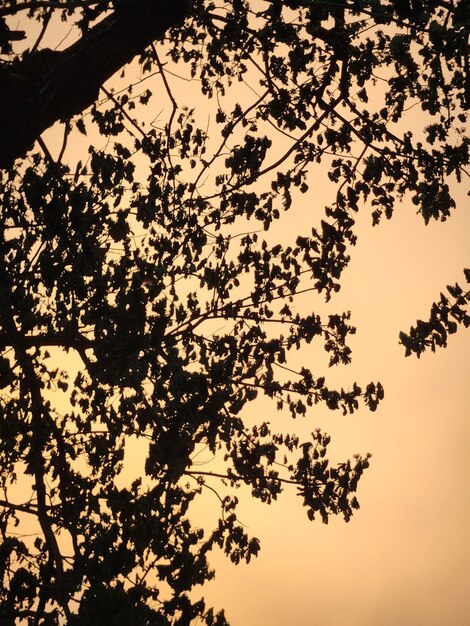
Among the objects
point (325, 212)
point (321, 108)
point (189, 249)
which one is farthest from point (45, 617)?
point (321, 108)

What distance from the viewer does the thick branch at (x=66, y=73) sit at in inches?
230

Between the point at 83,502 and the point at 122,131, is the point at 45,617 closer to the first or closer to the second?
the point at 83,502

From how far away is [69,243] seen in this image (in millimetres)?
6652

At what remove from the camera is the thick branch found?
585 centimetres

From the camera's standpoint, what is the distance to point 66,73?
5.97 metres

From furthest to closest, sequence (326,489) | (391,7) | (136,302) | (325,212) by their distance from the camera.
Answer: (325,212), (326,489), (391,7), (136,302)

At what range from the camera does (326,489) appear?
26.0ft

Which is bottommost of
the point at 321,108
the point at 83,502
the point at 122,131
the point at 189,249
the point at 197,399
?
the point at 83,502

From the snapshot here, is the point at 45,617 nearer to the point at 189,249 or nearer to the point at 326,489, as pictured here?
the point at 326,489

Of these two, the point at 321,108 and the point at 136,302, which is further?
the point at 321,108

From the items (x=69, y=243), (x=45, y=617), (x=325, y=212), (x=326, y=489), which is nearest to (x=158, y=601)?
(x=45, y=617)

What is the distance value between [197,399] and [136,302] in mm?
1182

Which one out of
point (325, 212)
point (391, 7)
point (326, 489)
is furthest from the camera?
point (325, 212)

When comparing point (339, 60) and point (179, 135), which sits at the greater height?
point (339, 60)
